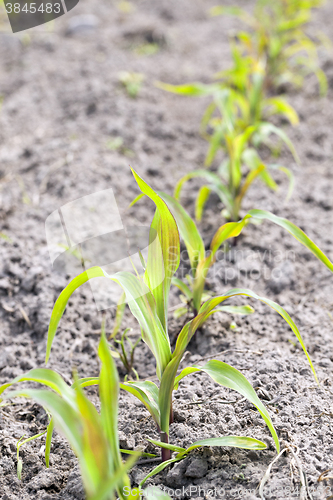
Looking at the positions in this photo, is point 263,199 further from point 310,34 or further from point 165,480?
point 310,34

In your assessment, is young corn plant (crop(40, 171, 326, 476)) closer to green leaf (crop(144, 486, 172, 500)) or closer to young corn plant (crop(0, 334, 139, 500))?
green leaf (crop(144, 486, 172, 500))

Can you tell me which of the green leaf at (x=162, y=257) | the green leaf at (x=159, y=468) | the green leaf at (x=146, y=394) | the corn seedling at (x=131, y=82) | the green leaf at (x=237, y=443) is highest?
the green leaf at (x=162, y=257)

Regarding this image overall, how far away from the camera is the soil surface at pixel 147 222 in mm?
878

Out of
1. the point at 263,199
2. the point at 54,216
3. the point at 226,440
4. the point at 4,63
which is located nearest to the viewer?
the point at 226,440

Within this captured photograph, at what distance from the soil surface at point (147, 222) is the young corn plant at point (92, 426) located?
0.93 feet

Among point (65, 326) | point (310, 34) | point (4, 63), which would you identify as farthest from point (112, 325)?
point (310, 34)

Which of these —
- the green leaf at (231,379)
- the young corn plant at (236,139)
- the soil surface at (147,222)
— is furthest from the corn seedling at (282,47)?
the green leaf at (231,379)

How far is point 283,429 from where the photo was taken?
883mm

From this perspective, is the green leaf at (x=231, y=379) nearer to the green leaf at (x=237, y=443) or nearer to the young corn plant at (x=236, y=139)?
the green leaf at (x=237, y=443)

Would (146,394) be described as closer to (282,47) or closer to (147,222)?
(147,222)

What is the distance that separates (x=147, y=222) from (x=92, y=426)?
1.24 metres

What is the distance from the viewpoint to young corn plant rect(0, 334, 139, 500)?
53 cm

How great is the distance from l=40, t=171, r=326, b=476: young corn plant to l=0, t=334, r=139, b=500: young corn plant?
154 mm

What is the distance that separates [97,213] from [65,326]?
1.84 ft
